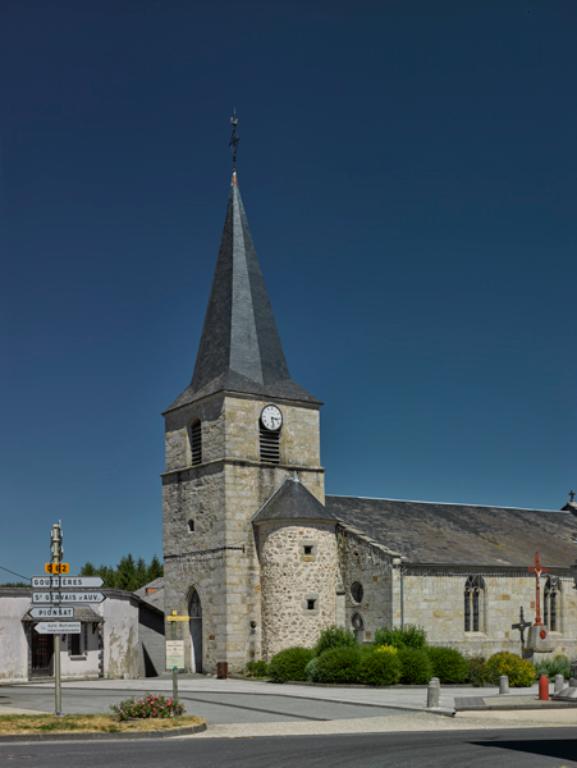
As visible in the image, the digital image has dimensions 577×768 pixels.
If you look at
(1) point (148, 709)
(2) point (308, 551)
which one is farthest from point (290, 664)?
(1) point (148, 709)

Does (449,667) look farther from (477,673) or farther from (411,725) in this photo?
(411,725)

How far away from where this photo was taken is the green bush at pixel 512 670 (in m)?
30.2

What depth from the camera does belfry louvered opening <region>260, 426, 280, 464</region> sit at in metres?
41.1

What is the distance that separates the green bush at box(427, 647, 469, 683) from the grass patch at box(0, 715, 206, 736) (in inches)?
564

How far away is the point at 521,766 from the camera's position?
14375 mm

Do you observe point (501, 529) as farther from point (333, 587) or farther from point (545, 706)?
point (545, 706)

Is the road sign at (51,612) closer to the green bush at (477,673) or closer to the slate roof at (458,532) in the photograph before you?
the green bush at (477,673)

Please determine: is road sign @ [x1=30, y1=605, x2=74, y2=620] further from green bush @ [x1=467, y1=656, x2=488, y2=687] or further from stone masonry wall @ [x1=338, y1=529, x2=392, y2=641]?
stone masonry wall @ [x1=338, y1=529, x2=392, y2=641]

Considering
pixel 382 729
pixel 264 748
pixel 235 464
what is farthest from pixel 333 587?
pixel 264 748

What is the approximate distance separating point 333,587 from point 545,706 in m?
17.0

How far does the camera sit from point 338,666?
32.0 m

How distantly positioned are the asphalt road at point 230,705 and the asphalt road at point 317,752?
146 inches

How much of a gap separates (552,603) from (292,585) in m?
12.5

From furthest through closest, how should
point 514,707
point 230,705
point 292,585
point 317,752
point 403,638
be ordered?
point 292,585 < point 403,638 < point 230,705 < point 514,707 < point 317,752
